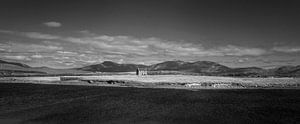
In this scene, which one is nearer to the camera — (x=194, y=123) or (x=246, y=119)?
(x=194, y=123)

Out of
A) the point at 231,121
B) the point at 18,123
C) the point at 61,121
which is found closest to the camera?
the point at 18,123

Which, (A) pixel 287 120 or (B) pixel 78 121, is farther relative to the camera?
(A) pixel 287 120

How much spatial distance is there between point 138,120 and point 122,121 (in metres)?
1.77

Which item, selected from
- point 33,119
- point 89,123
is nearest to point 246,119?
point 89,123

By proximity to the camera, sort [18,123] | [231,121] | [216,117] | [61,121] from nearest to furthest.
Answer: [18,123] → [61,121] → [231,121] → [216,117]

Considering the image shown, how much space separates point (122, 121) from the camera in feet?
86.3

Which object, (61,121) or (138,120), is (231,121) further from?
(61,121)

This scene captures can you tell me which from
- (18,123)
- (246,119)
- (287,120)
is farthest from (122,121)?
(287,120)

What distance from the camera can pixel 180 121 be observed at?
26.9 metres

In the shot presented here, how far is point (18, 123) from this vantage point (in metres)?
23.9

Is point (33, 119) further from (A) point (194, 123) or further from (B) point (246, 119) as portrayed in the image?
(B) point (246, 119)

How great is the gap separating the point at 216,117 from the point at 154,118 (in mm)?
7438

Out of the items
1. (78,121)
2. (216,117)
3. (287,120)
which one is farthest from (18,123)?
(287,120)

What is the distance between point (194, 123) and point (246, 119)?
707 cm
